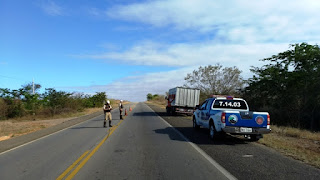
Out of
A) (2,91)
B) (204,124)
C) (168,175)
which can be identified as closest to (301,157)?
(168,175)

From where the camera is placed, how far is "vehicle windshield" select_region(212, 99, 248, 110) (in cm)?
1303

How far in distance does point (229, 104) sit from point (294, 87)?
37.2 ft

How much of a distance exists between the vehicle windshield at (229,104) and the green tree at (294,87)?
9731 millimetres

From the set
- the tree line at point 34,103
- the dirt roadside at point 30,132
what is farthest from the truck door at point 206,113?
the tree line at point 34,103

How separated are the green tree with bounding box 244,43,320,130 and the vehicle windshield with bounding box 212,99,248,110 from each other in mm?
9731

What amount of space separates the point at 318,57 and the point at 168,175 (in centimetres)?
1932

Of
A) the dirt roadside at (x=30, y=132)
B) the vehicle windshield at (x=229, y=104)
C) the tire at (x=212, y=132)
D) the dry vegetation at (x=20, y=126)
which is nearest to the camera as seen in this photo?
the tire at (x=212, y=132)

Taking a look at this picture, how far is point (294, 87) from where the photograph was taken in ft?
71.6

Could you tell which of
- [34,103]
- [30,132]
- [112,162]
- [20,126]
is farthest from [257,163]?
[34,103]

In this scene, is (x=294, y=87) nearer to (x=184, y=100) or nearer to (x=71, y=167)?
(x=184, y=100)

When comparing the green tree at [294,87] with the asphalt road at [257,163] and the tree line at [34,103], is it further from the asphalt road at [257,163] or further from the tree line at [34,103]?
the tree line at [34,103]

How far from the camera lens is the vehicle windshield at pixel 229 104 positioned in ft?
42.8

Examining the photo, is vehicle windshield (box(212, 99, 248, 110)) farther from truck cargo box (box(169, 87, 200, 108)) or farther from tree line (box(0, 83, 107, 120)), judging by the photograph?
tree line (box(0, 83, 107, 120))

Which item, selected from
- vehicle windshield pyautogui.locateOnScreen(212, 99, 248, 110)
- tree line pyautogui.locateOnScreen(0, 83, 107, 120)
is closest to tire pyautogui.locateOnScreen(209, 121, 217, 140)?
vehicle windshield pyautogui.locateOnScreen(212, 99, 248, 110)
